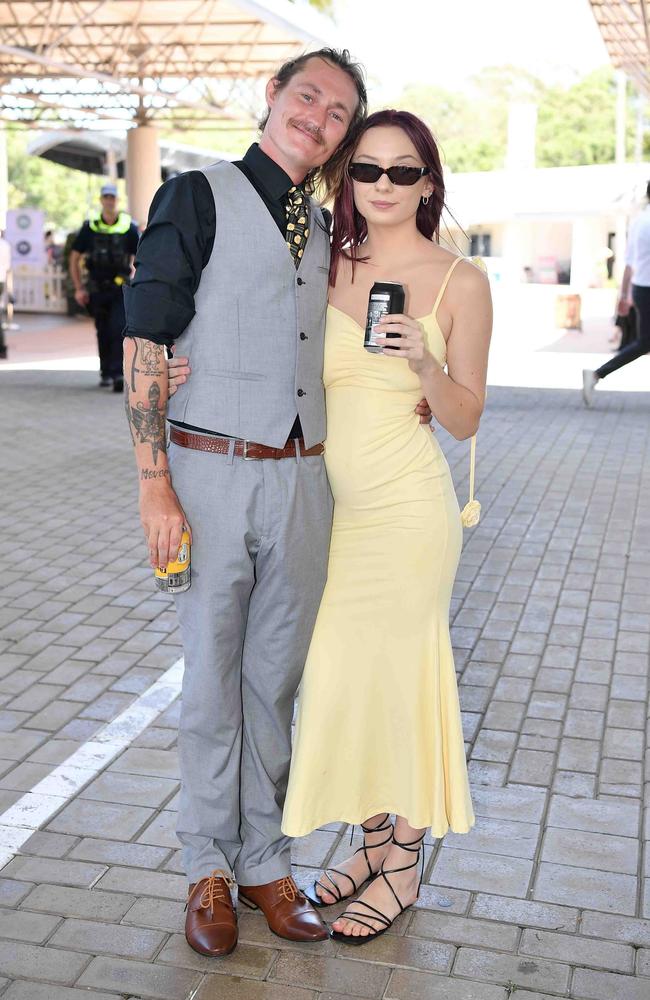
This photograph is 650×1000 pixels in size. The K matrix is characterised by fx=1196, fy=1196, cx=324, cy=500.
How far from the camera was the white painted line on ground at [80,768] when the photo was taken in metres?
3.62

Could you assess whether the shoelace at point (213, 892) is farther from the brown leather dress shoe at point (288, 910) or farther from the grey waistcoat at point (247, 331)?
the grey waistcoat at point (247, 331)

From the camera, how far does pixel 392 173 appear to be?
2836 millimetres

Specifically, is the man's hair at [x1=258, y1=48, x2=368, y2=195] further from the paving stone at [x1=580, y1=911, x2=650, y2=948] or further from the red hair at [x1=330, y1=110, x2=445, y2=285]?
the paving stone at [x1=580, y1=911, x2=650, y2=948]

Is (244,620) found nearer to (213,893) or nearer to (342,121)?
(213,893)

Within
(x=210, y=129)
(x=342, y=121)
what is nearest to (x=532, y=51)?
(x=210, y=129)

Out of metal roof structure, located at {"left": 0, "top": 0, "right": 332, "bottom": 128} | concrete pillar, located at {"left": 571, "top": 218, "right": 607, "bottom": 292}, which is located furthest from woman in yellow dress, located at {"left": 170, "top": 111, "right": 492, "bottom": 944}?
concrete pillar, located at {"left": 571, "top": 218, "right": 607, "bottom": 292}

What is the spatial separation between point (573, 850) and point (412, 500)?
1.29 meters

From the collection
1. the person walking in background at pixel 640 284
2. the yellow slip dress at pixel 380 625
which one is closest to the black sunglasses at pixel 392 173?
the yellow slip dress at pixel 380 625

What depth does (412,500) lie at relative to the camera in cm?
293

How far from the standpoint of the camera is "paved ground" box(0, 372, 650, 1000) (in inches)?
114

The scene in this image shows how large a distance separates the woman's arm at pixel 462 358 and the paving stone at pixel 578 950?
1.31 metres

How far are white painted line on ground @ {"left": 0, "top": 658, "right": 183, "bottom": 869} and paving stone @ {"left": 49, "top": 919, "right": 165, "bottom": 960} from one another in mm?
436

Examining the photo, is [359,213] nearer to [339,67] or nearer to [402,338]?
[339,67]

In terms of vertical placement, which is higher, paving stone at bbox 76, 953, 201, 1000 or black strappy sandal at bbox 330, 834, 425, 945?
black strappy sandal at bbox 330, 834, 425, 945
